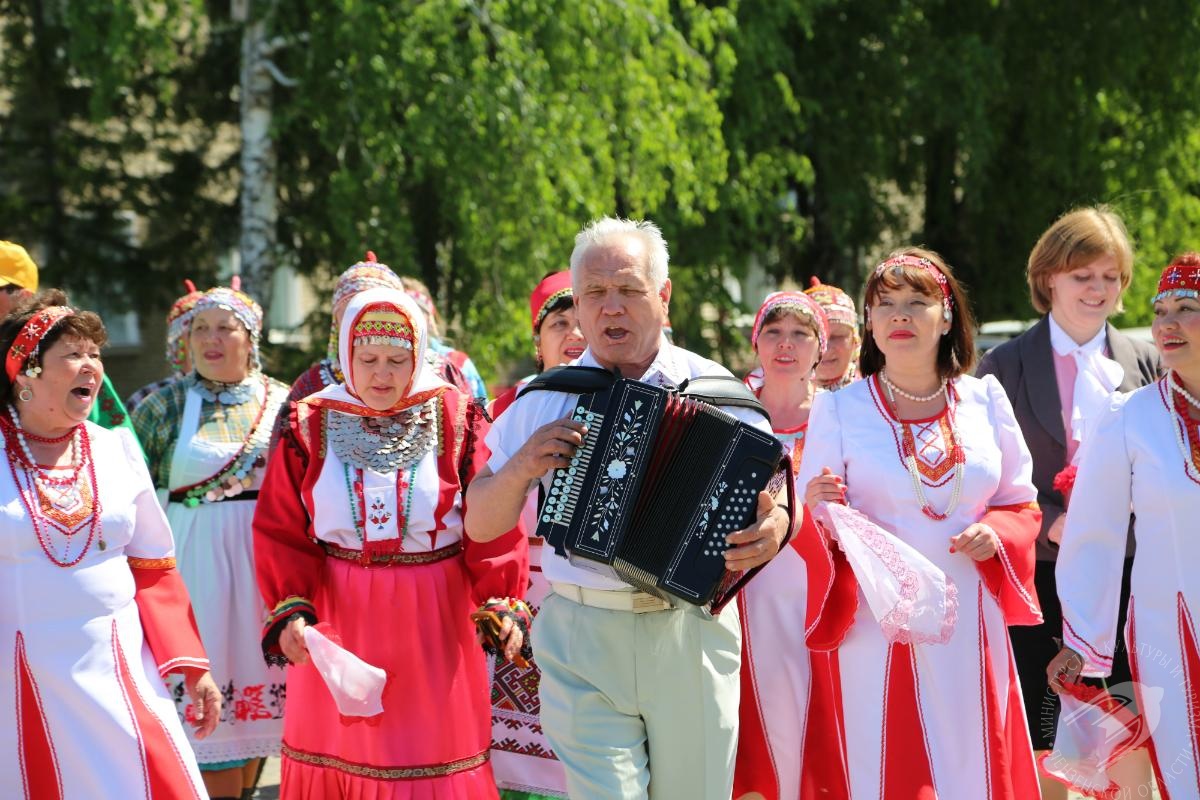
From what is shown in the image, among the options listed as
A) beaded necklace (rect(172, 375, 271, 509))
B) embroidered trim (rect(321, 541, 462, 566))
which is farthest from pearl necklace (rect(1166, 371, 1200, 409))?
beaded necklace (rect(172, 375, 271, 509))

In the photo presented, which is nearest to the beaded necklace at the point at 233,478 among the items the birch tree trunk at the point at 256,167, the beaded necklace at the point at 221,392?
the beaded necklace at the point at 221,392

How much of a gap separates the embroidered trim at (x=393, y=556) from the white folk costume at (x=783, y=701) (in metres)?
1.06

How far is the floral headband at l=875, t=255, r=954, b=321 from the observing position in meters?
4.62

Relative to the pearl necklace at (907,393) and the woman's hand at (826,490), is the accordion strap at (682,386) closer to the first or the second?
the woman's hand at (826,490)

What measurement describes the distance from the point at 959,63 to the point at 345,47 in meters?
6.91

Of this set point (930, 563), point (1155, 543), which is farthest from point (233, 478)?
point (1155, 543)

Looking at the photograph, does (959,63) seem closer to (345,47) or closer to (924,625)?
(345,47)

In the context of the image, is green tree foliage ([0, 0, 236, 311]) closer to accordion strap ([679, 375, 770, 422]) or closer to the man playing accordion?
the man playing accordion

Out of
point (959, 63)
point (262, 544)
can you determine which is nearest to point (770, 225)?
point (959, 63)

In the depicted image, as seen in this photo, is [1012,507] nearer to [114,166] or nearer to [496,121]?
[496,121]

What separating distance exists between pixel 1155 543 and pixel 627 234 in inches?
69.2

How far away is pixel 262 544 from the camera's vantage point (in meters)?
4.72

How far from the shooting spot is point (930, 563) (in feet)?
14.1

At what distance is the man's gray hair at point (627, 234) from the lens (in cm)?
406
